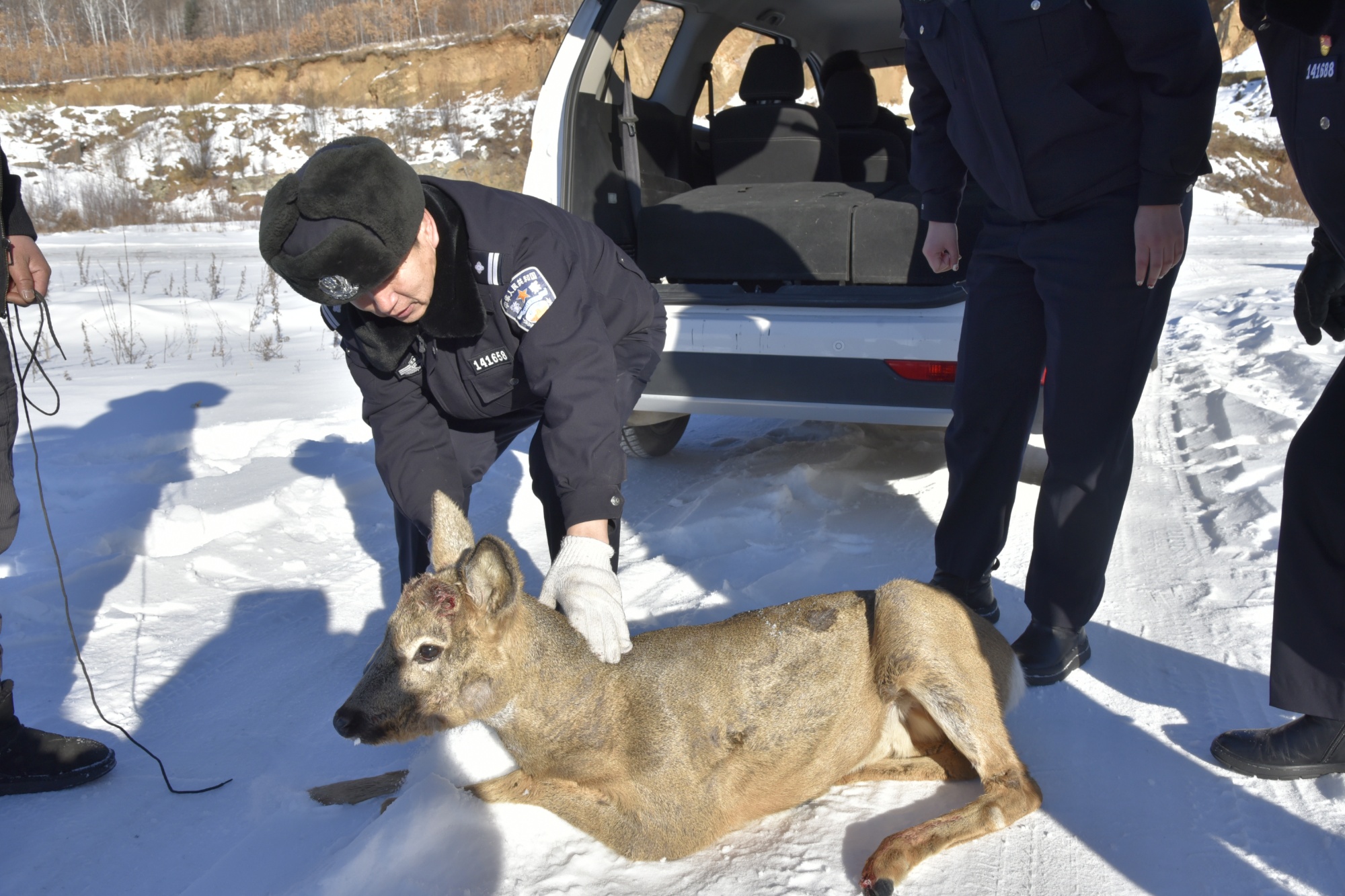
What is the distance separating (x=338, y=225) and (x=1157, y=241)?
86.9 inches

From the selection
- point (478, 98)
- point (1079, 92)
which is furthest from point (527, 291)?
point (478, 98)

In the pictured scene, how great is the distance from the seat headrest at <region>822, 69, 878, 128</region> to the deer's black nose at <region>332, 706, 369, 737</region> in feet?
20.7

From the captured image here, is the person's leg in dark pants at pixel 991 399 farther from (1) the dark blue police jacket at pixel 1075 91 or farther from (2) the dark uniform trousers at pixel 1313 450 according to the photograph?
(2) the dark uniform trousers at pixel 1313 450

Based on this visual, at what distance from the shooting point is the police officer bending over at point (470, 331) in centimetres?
231

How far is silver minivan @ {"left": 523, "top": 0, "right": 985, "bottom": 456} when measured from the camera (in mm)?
4117

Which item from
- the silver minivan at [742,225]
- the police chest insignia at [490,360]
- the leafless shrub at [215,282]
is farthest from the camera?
the leafless shrub at [215,282]

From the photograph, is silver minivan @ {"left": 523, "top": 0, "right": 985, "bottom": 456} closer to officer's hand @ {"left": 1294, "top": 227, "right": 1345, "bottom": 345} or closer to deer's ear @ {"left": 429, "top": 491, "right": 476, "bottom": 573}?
officer's hand @ {"left": 1294, "top": 227, "right": 1345, "bottom": 345}

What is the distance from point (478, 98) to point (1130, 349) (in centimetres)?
3916

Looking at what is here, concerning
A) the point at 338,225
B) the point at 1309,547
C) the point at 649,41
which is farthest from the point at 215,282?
the point at 1309,547

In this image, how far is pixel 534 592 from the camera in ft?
12.6

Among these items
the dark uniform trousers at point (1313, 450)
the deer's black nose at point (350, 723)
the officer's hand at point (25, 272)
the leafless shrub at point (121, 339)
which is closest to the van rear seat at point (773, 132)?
the dark uniform trousers at point (1313, 450)

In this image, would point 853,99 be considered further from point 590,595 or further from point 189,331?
point 189,331

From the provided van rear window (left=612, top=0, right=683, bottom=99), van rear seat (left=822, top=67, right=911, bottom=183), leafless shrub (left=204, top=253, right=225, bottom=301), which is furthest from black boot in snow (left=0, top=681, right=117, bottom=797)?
leafless shrub (left=204, top=253, right=225, bottom=301)

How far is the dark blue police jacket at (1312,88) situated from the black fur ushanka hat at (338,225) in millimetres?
2106
